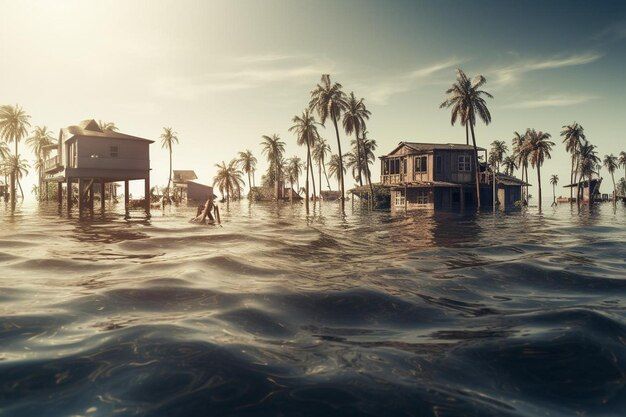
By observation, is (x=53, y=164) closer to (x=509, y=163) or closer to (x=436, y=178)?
(x=436, y=178)

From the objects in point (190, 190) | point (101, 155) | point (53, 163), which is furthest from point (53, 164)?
point (190, 190)

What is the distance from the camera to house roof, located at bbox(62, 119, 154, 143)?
2717cm

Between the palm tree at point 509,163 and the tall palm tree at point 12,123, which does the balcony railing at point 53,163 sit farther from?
the palm tree at point 509,163

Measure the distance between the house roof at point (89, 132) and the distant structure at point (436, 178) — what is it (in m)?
27.7

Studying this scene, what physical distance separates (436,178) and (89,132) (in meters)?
32.5

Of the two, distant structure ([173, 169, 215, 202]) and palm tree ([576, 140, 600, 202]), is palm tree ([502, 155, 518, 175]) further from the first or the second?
distant structure ([173, 169, 215, 202])

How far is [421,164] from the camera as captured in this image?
144ft

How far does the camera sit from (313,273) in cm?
765

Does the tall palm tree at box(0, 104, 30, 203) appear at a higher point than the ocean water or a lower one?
higher

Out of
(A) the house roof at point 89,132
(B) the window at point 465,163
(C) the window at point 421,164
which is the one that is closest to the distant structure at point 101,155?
(A) the house roof at point 89,132

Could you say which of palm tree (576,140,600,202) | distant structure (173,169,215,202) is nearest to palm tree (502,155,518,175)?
palm tree (576,140,600,202)

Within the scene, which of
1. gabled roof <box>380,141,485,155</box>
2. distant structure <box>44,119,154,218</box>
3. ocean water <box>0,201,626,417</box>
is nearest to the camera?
ocean water <box>0,201,626,417</box>

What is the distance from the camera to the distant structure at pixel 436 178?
43031 mm

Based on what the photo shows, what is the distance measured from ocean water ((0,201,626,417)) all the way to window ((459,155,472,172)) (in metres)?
37.3
